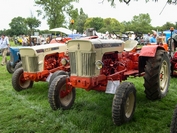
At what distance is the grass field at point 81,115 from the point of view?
349 cm

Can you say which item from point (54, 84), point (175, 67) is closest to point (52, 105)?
point (54, 84)

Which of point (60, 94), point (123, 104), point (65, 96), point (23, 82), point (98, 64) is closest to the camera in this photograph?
point (123, 104)

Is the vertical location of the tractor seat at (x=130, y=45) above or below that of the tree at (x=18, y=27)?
below

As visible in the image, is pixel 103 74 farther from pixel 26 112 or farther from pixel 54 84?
pixel 26 112

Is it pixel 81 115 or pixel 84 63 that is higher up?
pixel 84 63

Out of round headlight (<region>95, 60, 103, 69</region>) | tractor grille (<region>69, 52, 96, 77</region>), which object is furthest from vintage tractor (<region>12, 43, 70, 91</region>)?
round headlight (<region>95, 60, 103, 69</region>)

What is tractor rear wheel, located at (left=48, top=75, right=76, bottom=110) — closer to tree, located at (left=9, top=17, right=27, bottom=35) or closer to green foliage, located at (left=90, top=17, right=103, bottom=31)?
green foliage, located at (left=90, top=17, right=103, bottom=31)

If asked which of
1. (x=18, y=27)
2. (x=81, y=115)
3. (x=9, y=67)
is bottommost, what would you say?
(x=81, y=115)

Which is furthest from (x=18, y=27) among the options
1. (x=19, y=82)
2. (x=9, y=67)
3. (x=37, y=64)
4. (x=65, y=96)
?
(x=65, y=96)

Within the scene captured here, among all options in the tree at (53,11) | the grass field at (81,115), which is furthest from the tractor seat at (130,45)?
the tree at (53,11)

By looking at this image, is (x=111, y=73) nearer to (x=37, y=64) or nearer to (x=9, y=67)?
(x=37, y=64)

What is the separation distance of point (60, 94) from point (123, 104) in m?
1.39

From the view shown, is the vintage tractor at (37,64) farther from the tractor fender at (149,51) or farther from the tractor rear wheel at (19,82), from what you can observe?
the tractor fender at (149,51)

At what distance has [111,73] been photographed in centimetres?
459
